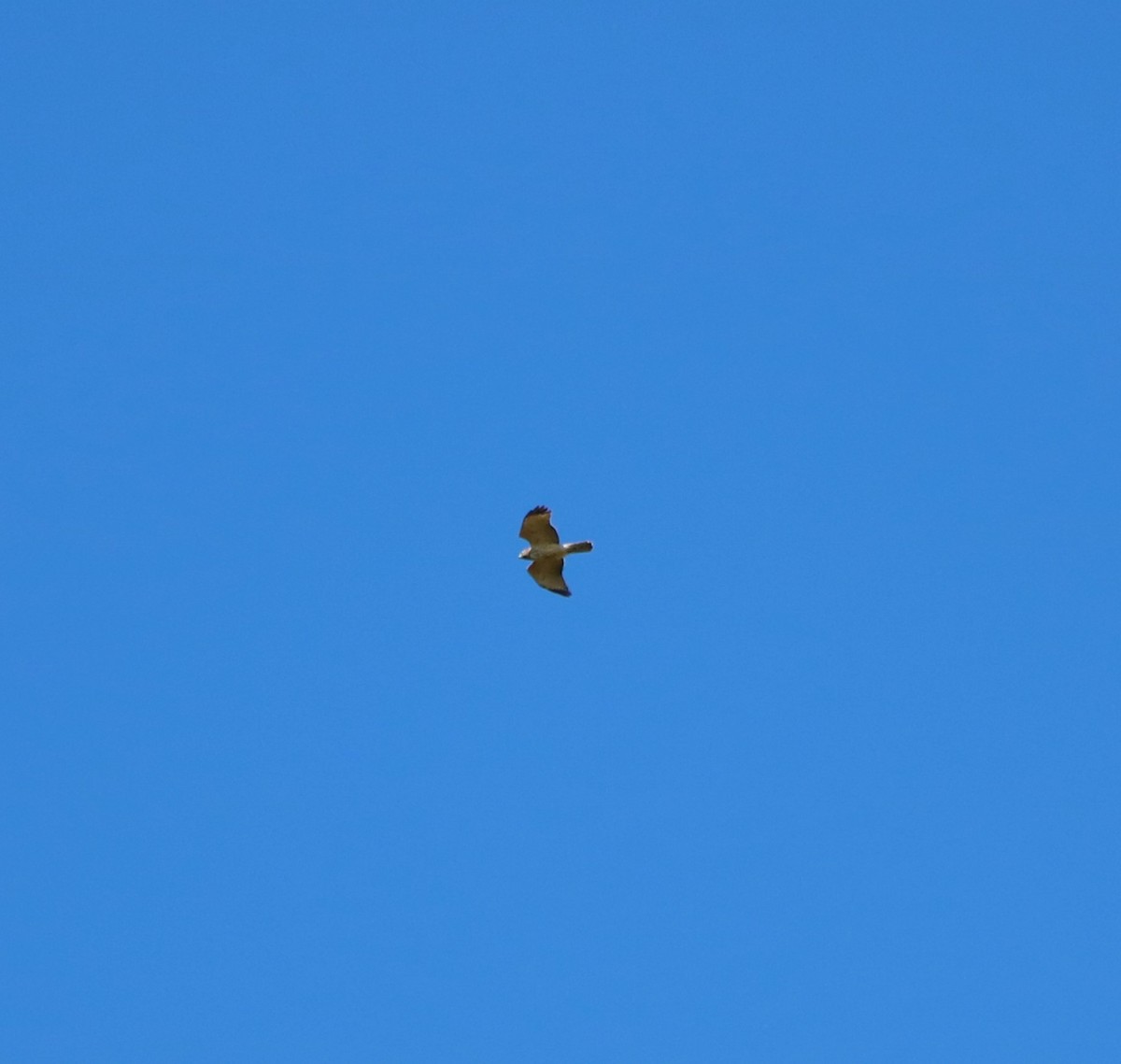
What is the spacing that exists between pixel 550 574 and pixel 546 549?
702 mm

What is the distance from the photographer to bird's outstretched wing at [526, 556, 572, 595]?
50.6 metres

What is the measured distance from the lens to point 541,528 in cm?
5000

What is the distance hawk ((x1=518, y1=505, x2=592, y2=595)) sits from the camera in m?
49.9

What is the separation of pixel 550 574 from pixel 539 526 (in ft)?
4.12

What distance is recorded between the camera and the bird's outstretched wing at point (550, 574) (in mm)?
50562

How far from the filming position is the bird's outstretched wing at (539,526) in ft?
164

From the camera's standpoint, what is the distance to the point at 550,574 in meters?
50.8

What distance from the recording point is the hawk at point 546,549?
164 ft

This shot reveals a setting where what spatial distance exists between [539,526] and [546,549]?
1.84 ft

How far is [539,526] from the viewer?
50.0 metres

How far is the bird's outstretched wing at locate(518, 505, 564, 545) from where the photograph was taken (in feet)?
164

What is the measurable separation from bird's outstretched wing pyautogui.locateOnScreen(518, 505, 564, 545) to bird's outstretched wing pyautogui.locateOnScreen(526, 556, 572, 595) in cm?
51
